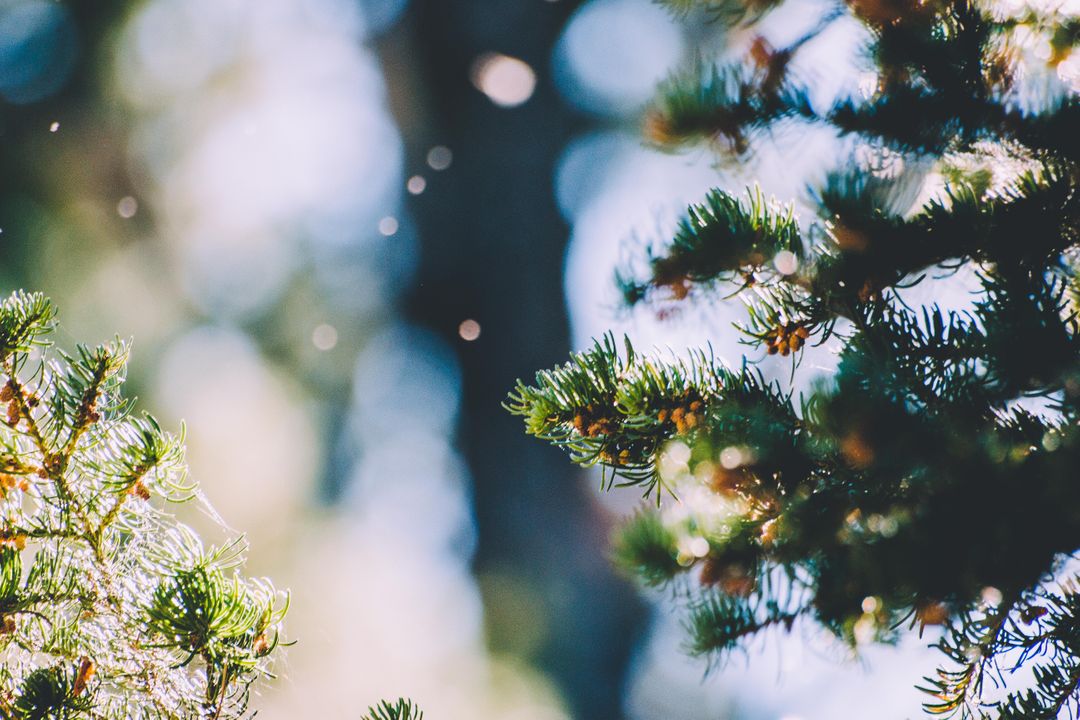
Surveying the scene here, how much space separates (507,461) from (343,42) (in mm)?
2510

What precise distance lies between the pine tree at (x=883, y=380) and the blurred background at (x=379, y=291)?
1954mm

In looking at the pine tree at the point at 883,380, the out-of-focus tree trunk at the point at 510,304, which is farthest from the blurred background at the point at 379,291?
A: the pine tree at the point at 883,380

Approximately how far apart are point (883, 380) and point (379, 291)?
3437mm

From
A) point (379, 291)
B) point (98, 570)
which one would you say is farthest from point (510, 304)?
point (98, 570)

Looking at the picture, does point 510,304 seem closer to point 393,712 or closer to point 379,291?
point 379,291

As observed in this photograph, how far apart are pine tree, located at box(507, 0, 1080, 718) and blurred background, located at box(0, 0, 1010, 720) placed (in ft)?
6.41

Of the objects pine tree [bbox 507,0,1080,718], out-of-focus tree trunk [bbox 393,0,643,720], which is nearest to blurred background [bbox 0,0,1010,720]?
out-of-focus tree trunk [bbox 393,0,643,720]

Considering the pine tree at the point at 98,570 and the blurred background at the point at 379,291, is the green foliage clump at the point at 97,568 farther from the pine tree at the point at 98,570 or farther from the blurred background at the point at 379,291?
the blurred background at the point at 379,291

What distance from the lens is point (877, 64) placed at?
1.83ft

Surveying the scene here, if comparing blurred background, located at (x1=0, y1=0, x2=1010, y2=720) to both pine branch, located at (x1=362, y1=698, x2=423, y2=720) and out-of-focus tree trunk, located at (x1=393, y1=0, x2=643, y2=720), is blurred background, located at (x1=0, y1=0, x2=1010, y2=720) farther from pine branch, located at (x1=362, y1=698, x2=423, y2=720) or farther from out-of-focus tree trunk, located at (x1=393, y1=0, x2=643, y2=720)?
pine branch, located at (x1=362, y1=698, x2=423, y2=720)

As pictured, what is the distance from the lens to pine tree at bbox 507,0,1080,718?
0.35m

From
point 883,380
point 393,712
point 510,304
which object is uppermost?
point 510,304

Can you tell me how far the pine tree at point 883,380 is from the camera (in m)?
0.35

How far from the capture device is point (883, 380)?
16.1 inches
